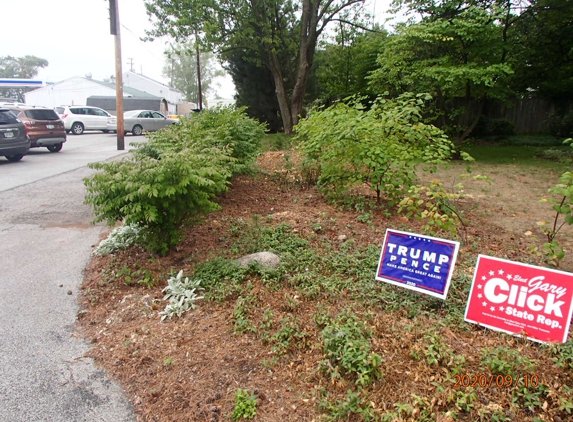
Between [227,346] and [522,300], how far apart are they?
2079 mm

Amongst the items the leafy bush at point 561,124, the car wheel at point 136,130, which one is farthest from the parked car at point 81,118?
the leafy bush at point 561,124

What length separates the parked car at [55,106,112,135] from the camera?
22766 mm

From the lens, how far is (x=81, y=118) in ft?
76.1

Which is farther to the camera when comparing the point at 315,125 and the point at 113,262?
the point at 315,125

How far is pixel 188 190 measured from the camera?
393 centimetres

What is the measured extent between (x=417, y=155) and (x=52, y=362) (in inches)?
173

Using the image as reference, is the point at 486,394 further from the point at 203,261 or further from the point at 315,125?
the point at 315,125

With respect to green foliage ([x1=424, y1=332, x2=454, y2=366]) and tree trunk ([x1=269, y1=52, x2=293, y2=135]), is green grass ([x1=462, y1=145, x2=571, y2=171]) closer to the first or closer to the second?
tree trunk ([x1=269, y1=52, x2=293, y2=135])

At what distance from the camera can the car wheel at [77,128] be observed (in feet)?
75.3

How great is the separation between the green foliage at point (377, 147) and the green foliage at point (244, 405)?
344 centimetres

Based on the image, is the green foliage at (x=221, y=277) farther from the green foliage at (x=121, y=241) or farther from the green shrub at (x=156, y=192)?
the green foliage at (x=121, y=241)

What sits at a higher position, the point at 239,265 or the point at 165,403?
the point at 239,265

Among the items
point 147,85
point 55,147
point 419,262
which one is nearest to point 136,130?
point 55,147

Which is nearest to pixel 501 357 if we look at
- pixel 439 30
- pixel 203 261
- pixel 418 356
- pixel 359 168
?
pixel 418 356
